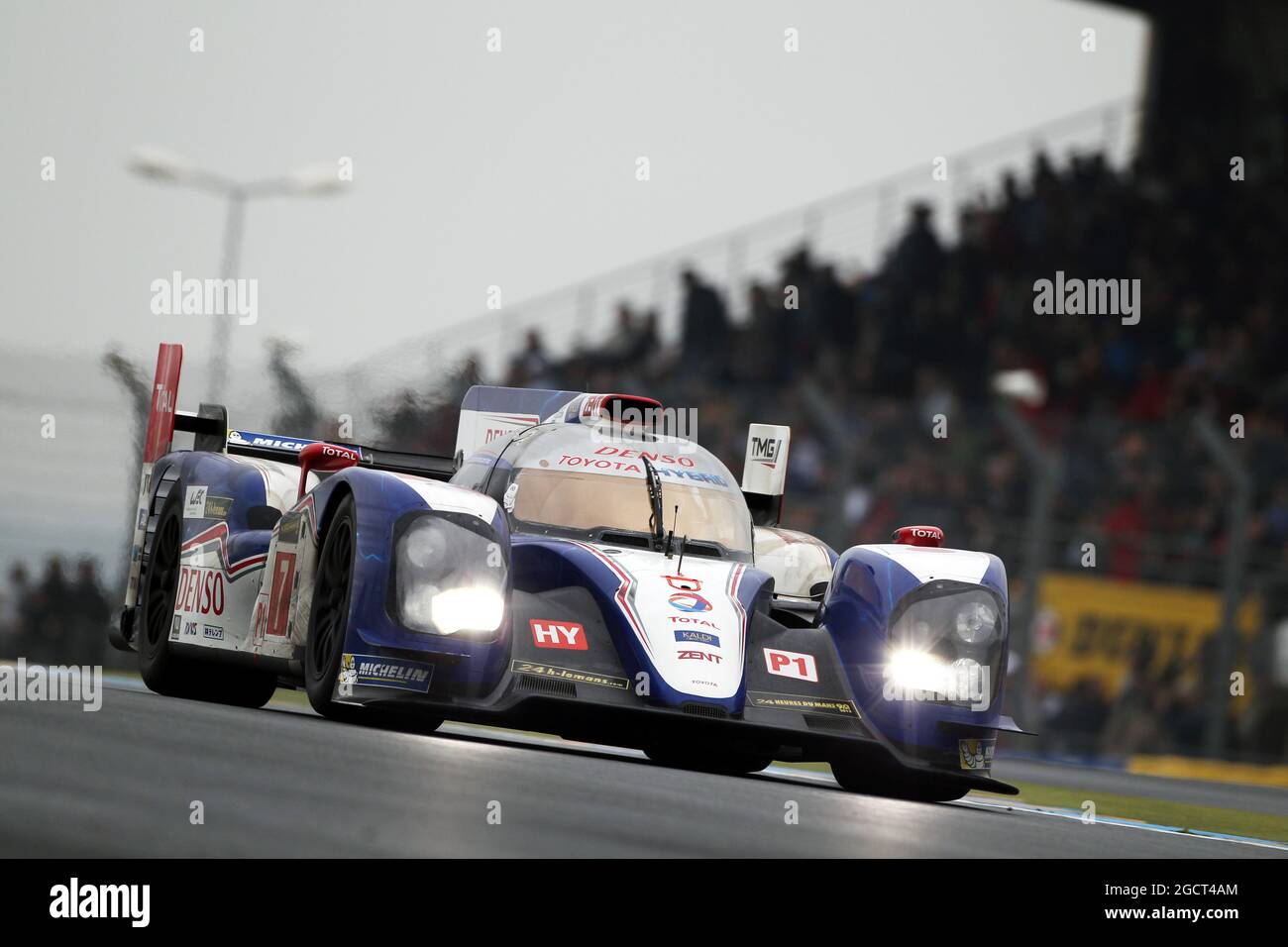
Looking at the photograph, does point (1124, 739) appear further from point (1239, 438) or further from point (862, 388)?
point (862, 388)

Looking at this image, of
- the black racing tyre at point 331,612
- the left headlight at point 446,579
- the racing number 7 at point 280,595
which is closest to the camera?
the left headlight at point 446,579

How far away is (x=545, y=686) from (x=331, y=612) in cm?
84

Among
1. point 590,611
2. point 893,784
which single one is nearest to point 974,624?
point 893,784

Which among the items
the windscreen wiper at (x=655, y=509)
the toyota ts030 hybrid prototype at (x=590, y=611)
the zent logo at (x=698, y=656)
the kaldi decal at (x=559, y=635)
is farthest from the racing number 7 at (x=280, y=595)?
the zent logo at (x=698, y=656)

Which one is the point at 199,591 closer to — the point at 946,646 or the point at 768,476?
the point at 768,476

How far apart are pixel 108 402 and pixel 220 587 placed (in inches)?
213

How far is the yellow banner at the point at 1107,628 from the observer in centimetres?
1602

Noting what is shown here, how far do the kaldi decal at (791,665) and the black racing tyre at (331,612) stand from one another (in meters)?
1.52

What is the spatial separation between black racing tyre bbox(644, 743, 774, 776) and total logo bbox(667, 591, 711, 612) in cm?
119

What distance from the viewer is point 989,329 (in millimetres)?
20203

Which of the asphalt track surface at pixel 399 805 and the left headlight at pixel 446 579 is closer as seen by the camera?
the asphalt track surface at pixel 399 805
